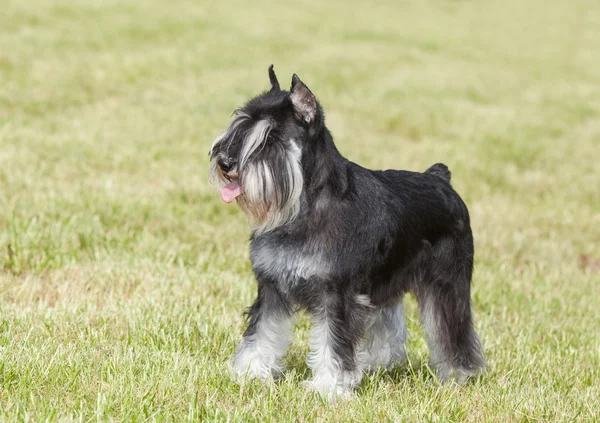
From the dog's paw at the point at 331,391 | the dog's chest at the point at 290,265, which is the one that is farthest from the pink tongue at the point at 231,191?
the dog's paw at the point at 331,391

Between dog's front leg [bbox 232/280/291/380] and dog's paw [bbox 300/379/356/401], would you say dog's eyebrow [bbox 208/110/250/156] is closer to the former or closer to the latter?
dog's front leg [bbox 232/280/291/380]

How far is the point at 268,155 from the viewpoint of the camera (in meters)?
4.22

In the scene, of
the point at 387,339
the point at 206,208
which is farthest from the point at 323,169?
the point at 206,208

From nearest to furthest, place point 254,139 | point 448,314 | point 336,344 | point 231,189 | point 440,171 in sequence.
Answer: point 254,139
point 231,189
point 336,344
point 448,314
point 440,171

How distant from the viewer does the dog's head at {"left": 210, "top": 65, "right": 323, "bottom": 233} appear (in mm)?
4176

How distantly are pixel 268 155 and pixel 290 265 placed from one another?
64cm

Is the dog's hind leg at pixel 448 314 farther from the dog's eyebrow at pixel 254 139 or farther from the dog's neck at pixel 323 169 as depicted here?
the dog's eyebrow at pixel 254 139

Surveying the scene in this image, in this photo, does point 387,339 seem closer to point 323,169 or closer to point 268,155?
point 323,169

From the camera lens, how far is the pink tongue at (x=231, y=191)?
13.9ft

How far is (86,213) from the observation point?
7891mm

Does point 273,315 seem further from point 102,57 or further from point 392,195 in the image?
point 102,57

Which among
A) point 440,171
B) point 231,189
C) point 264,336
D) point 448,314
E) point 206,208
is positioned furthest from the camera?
point 206,208

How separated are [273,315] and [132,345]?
0.98 meters

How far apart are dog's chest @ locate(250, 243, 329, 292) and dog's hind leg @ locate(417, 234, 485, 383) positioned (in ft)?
3.72
